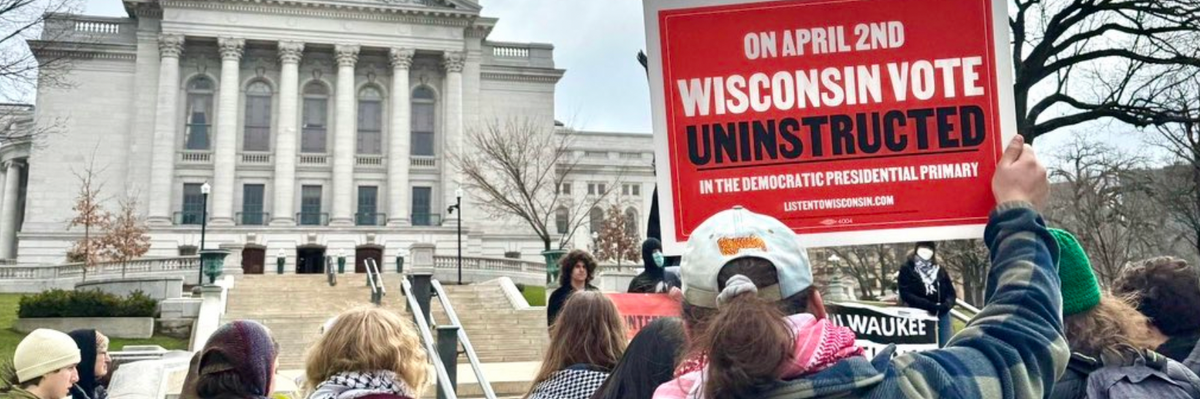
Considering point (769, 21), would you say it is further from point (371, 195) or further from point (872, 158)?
point (371, 195)

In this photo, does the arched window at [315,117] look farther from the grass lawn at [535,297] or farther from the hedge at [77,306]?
the hedge at [77,306]

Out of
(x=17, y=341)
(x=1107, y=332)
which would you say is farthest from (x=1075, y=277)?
(x=17, y=341)

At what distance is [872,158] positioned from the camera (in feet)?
9.95

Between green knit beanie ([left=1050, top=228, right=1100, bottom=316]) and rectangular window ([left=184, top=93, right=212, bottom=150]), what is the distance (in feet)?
177

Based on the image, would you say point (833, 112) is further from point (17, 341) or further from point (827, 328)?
point (17, 341)

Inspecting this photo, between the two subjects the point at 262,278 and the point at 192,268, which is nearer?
the point at 262,278

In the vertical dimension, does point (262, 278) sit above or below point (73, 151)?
below

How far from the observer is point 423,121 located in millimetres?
53906

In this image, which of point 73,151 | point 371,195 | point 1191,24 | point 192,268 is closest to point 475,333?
point 1191,24

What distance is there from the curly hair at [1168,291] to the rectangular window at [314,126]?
51957mm

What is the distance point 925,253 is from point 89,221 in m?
39.5

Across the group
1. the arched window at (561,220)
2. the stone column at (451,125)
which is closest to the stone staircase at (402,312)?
the stone column at (451,125)

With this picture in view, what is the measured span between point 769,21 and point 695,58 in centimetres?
30

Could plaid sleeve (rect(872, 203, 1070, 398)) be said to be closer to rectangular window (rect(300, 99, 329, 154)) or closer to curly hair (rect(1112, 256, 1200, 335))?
curly hair (rect(1112, 256, 1200, 335))
